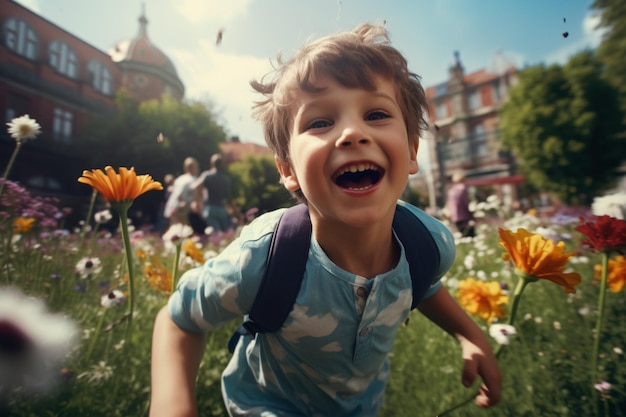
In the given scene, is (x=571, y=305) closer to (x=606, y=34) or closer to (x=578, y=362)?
(x=578, y=362)

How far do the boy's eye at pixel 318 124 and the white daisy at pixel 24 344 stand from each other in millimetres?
967

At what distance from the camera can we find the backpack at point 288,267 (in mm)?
1040

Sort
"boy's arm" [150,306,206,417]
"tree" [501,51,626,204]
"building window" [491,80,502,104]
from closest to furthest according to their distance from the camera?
1. "boy's arm" [150,306,206,417]
2. "tree" [501,51,626,204]
3. "building window" [491,80,502,104]

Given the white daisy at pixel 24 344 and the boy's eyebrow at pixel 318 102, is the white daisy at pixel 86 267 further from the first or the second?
the boy's eyebrow at pixel 318 102

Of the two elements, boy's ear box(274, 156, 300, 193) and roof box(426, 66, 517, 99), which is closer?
boy's ear box(274, 156, 300, 193)

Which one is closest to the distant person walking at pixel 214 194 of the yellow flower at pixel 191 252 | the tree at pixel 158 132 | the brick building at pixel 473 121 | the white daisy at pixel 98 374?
the yellow flower at pixel 191 252

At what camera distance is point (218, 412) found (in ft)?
5.19

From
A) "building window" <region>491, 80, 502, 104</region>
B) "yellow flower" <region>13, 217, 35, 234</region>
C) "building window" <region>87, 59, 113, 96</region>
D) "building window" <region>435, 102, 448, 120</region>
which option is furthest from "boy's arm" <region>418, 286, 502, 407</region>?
"building window" <region>435, 102, 448, 120</region>

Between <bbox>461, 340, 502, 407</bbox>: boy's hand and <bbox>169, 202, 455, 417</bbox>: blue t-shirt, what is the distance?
0.84 ft

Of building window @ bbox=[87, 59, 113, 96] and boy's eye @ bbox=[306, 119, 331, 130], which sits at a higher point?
building window @ bbox=[87, 59, 113, 96]

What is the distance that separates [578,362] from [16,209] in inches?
102

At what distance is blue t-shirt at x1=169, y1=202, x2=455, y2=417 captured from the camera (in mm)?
1035

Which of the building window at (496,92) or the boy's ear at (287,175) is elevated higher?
the building window at (496,92)

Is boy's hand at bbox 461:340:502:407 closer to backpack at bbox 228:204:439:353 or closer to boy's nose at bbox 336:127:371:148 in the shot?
backpack at bbox 228:204:439:353
